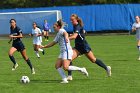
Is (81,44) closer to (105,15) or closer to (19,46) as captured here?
(19,46)

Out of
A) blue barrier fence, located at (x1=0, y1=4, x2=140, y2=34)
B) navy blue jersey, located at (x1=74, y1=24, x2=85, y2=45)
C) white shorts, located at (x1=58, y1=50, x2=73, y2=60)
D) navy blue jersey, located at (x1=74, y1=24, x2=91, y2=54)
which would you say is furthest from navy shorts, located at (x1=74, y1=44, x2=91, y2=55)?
blue barrier fence, located at (x1=0, y1=4, x2=140, y2=34)

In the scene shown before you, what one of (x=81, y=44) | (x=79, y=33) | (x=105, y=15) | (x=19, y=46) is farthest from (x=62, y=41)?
(x=105, y=15)

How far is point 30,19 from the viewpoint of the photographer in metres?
52.6

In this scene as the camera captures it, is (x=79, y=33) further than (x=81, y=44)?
No

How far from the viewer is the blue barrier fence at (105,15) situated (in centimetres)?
5541

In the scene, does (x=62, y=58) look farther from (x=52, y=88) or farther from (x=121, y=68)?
(x=121, y=68)

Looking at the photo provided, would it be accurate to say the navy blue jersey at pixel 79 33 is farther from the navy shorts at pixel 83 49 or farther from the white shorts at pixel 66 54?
the white shorts at pixel 66 54

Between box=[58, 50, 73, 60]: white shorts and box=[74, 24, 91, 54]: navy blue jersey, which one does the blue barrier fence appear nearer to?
box=[74, 24, 91, 54]: navy blue jersey


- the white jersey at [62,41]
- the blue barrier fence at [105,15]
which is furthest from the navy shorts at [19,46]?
the blue barrier fence at [105,15]

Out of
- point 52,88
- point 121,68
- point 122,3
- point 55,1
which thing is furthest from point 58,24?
point 55,1

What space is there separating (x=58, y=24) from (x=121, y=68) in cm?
525

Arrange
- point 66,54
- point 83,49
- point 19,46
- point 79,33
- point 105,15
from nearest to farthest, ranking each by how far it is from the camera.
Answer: point 66,54
point 79,33
point 83,49
point 19,46
point 105,15

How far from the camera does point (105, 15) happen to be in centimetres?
5584

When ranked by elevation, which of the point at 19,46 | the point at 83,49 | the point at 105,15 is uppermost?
the point at 83,49
